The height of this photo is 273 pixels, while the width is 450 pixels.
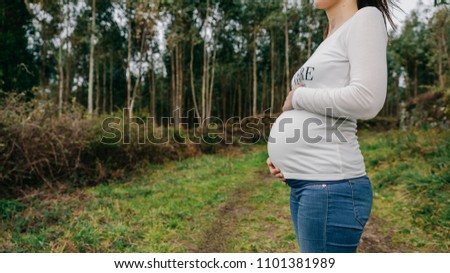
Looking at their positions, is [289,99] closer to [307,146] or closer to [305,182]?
[307,146]

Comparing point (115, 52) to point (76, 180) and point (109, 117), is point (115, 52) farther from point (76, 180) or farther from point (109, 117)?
point (76, 180)

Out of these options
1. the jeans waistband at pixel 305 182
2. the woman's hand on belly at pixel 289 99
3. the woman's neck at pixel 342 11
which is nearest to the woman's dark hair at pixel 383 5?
the woman's neck at pixel 342 11

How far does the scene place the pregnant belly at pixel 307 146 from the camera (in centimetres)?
116

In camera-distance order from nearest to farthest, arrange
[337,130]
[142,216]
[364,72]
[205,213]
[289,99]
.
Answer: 1. [364,72]
2. [337,130]
3. [289,99]
4. [142,216]
5. [205,213]

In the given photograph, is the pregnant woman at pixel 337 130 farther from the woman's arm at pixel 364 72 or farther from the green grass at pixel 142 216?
the green grass at pixel 142 216

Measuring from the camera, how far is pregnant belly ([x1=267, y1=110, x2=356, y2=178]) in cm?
116

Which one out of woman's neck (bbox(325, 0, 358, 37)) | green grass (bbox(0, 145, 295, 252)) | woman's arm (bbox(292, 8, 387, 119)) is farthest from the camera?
green grass (bbox(0, 145, 295, 252))

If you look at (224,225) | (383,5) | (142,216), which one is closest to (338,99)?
(383,5)

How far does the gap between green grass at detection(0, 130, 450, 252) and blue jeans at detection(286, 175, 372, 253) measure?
9.54 feet

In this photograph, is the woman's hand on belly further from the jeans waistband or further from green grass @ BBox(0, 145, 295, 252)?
green grass @ BBox(0, 145, 295, 252)

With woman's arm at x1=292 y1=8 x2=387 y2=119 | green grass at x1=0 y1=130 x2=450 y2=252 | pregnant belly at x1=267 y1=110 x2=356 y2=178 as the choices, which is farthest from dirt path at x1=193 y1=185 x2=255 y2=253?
woman's arm at x1=292 y1=8 x2=387 y2=119

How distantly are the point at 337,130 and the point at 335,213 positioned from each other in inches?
10.8

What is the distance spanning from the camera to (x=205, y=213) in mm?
5223
